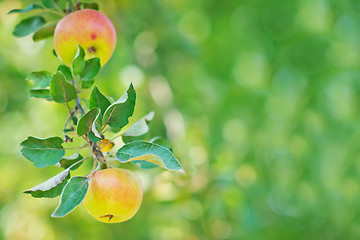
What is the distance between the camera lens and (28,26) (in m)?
1.05

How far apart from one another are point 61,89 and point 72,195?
0.75 feet

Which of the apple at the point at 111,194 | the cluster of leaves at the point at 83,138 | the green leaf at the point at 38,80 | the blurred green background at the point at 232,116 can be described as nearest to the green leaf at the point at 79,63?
the cluster of leaves at the point at 83,138

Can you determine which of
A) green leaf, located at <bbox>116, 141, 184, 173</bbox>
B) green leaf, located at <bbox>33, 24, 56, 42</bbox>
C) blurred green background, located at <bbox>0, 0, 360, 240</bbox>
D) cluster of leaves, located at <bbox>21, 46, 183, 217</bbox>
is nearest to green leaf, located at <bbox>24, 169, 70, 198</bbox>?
cluster of leaves, located at <bbox>21, 46, 183, 217</bbox>

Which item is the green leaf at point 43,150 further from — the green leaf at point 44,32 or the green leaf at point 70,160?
the green leaf at point 44,32

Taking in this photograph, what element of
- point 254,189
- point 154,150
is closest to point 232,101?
point 254,189

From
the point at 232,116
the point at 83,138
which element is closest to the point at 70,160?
the point at 83,138

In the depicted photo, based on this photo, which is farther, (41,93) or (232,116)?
(232,116)

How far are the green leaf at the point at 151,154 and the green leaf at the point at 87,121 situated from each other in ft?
0.24

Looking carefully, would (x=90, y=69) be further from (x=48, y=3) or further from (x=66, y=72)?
(x=48, y=3)

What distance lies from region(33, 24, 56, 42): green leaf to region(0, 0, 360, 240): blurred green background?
1659 millimetres

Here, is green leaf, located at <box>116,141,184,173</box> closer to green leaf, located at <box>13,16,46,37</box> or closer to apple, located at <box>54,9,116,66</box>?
apple, located at <box>54,9,116,66</box>

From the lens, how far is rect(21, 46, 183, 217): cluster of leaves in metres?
0.70

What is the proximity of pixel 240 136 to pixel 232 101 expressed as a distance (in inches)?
20.9

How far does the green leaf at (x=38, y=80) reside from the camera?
A: 0.90 metres
